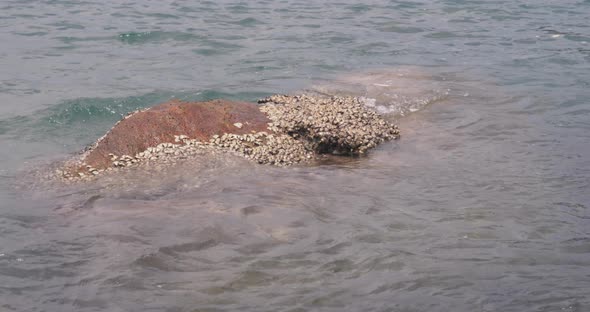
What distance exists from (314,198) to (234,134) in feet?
4.52

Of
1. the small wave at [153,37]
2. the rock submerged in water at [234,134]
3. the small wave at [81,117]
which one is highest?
the small wave at [153,37]

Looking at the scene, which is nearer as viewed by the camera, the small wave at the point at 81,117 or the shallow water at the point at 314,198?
the shallow water at the point at 314,198

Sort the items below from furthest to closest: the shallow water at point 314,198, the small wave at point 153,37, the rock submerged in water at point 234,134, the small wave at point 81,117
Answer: the small wave at point 153,37
the small wave at point 81,117
the rock submerged in water at point 234,134
the shallow water at point 314,198

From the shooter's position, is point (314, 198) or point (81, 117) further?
point (81, 117)

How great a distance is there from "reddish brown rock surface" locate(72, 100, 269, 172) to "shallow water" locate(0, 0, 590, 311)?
0.43 m

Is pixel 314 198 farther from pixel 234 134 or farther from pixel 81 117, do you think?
pixel 81 117

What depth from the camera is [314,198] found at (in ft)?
17.9

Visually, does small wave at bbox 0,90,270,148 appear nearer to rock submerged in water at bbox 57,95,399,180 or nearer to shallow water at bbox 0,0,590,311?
shallow water at bbox 0,0,590,311

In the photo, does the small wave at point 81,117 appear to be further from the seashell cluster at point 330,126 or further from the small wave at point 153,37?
the small wave at point 153,37

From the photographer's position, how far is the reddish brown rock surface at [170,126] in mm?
6109

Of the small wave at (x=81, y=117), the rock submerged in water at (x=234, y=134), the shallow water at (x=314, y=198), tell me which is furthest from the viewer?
the small wave at (x=81, y=117)

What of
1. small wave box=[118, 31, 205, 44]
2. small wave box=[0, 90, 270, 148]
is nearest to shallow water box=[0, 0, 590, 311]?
small wave box=[0, 90, 270, 148]

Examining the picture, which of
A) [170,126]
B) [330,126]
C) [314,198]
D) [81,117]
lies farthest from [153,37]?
[314,198]

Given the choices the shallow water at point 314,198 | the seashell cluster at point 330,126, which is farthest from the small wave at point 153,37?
the seashell cluster at point 330,126
